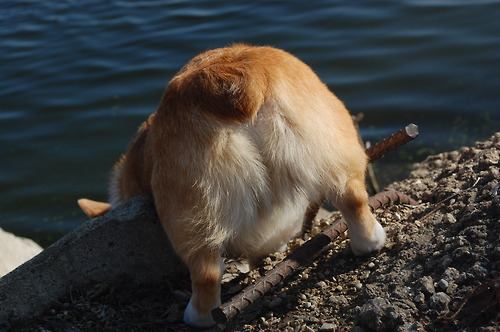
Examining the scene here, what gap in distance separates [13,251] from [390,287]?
3778 mm

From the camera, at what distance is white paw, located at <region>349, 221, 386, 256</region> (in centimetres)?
331

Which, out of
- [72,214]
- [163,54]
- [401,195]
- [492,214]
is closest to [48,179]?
[72,214]

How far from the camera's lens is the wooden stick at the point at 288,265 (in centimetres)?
293

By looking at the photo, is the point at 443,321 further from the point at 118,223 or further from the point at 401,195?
the point at 118,223

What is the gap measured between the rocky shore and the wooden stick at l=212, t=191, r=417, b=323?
139 mm

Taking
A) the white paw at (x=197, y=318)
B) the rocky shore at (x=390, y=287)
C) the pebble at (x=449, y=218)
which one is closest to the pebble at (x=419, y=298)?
the rocky shore at (x=390, y=287)

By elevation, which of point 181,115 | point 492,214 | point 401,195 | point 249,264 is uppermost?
point 181,115

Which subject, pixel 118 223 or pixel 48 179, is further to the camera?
pixel 48 179

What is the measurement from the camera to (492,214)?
9.66ft

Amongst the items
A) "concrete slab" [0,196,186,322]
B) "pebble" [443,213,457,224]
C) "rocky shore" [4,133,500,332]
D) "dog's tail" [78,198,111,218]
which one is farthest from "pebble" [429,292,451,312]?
"dog's tail" [78,198,111,218]

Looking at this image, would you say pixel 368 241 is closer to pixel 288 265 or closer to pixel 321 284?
pixel 321 284

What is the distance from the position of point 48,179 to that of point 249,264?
425cm

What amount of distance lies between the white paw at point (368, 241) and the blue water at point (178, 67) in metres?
3.00

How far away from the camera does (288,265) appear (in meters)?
3.21
